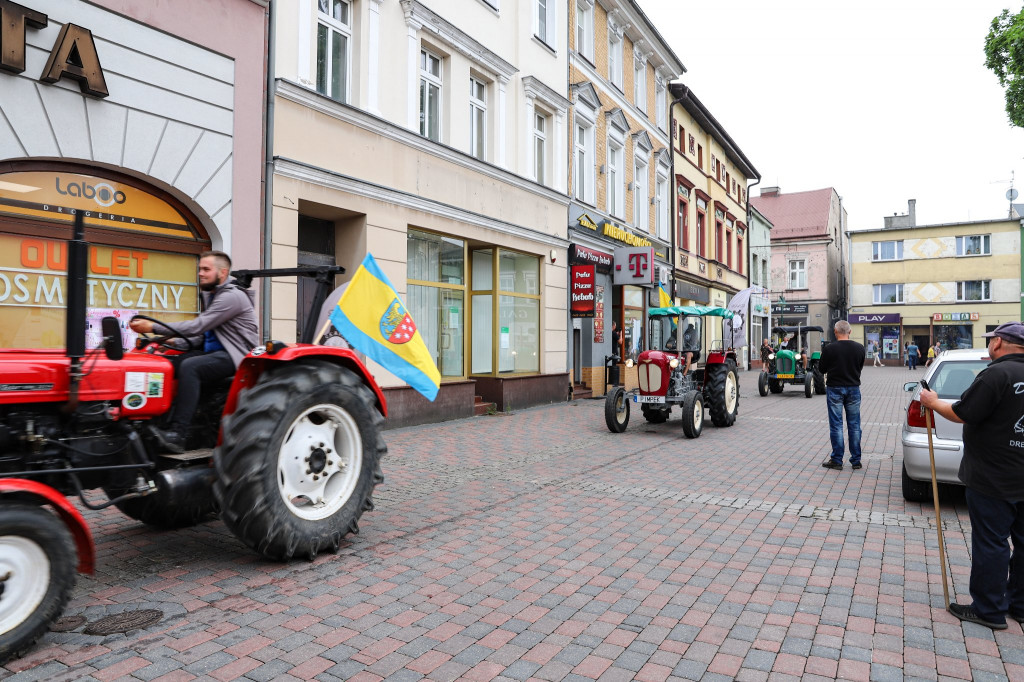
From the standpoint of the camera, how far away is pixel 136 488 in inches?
154

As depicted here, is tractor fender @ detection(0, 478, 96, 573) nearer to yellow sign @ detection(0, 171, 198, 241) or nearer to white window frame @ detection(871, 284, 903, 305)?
yellow sign @ detection(0, 171, 198, 241)

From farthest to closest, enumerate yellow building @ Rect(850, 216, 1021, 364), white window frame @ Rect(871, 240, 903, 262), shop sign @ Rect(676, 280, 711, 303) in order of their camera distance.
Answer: white window frame @ Rect(871, 240, 903, 262) → yellow building @ Rect(850, 216, 1021, 364) → shop sign @ Rect(676, 280, 711, 303)

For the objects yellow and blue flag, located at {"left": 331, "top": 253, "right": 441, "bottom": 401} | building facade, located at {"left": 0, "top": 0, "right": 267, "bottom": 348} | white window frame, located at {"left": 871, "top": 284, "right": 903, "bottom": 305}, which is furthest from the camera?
white window frame, located at {"left": 871, "top": 284, "right": 903, "bottom": 305}

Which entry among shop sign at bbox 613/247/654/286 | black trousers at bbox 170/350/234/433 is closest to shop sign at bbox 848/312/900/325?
shop sign at bbox 613/247/654/286

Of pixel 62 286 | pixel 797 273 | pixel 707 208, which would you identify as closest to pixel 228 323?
pixel 62 286

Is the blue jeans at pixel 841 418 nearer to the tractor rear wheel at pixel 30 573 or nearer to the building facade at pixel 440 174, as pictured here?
the building facade at pixel 440 174

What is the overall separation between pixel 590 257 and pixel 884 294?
44.5 meters

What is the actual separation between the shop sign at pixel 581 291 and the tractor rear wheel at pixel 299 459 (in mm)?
12470

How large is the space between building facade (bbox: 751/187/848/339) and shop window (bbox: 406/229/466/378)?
40425 mm

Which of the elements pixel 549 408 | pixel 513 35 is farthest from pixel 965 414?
pixel 513 35

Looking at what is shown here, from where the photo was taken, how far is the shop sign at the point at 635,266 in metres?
19.7

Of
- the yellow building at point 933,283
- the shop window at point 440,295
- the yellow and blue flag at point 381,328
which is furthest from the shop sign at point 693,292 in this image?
the yellow building at point 933,283

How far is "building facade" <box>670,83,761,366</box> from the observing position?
27078 mm

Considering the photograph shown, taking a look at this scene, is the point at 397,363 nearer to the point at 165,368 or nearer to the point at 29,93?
the point at 165,368
